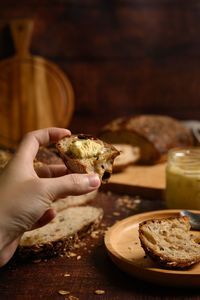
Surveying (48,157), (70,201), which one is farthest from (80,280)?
(48,157)

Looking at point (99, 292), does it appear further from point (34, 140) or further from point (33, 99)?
point (33, 99)

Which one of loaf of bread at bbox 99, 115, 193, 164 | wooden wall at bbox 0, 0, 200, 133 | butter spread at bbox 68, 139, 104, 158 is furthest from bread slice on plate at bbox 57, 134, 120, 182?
wooden wall at bbox 0, 0, 200, 133

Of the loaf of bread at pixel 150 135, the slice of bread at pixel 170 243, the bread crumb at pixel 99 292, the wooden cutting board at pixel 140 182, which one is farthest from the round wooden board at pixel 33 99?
the bread crumb at pixel 99 292

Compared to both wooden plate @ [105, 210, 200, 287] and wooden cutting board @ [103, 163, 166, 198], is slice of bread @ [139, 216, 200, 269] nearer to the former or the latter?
wooden plate @ [105, 210, 200, 287]

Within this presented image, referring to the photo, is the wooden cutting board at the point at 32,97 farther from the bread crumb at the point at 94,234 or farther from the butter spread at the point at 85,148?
the butter spread at the point at 85,148

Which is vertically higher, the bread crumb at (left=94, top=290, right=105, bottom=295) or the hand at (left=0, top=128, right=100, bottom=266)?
the hand at (left=0, top=128, right=100, bottom=266)

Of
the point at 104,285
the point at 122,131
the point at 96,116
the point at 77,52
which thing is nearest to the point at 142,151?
the point at 122,131
